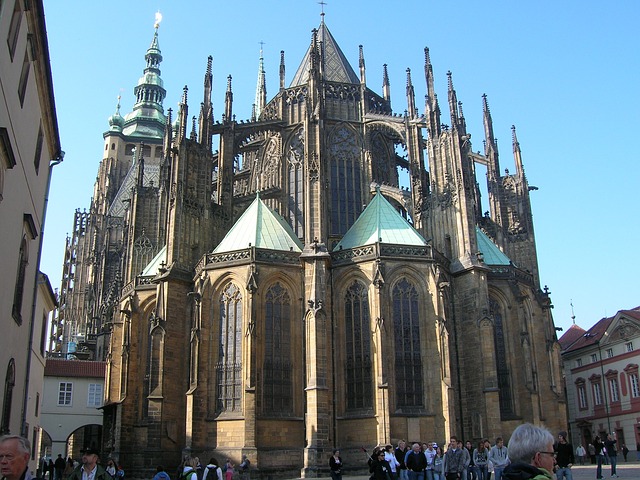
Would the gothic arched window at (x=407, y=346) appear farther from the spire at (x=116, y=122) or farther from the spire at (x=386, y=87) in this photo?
the spire at (x=116, y=122)

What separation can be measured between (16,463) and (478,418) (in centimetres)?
2994

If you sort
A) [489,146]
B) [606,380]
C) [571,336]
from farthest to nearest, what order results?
1. [571,336]
2. [606,380]
3. [489,146]

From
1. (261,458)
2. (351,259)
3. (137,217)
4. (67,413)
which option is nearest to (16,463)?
(261,458)

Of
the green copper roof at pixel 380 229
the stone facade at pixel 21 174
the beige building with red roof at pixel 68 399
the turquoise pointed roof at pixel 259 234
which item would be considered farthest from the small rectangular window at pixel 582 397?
the stone facade at pixel 21 174

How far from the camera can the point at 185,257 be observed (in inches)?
1416

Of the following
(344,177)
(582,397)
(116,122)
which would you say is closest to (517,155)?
(344,177)

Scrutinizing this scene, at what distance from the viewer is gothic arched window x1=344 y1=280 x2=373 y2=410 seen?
3253 cm

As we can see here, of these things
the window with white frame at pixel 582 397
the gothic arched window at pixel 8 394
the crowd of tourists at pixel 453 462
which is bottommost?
the crowd of tourists at pixel 453 462

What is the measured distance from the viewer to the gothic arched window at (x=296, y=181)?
134 feet

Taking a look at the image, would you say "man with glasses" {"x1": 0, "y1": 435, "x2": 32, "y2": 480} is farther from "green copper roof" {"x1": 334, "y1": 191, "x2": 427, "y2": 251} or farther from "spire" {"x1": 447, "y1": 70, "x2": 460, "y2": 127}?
"spire" {"x1": 447, "y1": 70, "x2": 460, "y2": 127}

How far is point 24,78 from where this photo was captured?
57.0 feet

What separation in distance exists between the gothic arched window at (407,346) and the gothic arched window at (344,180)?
818cm

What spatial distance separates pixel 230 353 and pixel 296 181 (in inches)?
510

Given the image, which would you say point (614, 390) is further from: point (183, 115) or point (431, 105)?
point (183, 115)
